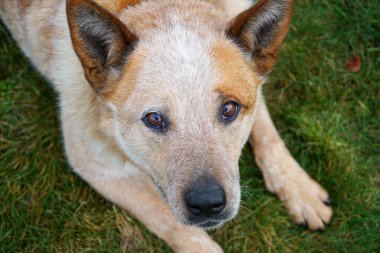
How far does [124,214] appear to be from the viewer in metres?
3.90

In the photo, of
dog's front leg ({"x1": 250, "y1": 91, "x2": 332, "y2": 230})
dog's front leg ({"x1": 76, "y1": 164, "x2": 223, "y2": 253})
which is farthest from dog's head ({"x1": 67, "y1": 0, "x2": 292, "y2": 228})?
dog's front leg ({"x1": 250, "y1": 91, "x2": 332, "y2": 230})

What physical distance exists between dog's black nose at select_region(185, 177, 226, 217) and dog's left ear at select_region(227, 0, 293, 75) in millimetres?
788

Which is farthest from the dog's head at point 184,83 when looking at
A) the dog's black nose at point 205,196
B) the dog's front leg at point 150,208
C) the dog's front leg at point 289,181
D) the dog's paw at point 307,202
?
the dog's paw at point 307,202

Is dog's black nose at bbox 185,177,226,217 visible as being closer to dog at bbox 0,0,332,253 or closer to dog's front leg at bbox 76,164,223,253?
dog at bbox 0,0,332,253

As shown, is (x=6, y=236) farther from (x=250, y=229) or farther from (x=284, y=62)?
(x=284, y=62)

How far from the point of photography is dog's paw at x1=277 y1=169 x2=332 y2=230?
149 inches

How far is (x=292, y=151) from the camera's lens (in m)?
4.14

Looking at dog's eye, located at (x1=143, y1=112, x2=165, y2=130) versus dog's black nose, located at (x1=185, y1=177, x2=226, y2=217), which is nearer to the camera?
dog's black nose, located at (x1=185, y1=177, x2=226, y2=217)

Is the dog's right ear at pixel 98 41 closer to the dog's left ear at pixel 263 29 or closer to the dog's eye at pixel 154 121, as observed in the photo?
the dog's eye at pixel 154 121

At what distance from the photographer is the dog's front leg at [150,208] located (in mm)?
3536

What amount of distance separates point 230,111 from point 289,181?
1327 millimetres

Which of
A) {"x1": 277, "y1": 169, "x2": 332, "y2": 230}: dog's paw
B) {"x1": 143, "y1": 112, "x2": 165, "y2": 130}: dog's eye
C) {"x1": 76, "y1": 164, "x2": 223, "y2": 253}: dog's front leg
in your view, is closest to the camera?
{"x1": 143, "y1": 112, "x2": 165, "y2": 130}: dog's eye

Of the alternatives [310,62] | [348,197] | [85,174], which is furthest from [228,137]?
[310,62]

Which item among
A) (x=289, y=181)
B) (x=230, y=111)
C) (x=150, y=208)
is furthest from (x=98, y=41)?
(x=289, y=181)
